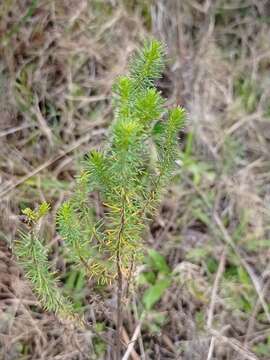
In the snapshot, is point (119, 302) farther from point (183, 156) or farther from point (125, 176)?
point (183, 156)

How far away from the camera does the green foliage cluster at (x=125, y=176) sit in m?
1.21

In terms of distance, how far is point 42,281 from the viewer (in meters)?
1.41

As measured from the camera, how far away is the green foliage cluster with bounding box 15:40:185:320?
1.21m

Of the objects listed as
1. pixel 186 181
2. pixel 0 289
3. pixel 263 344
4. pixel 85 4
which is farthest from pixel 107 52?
pixel 263 344

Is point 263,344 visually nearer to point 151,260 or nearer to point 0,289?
point 151,260

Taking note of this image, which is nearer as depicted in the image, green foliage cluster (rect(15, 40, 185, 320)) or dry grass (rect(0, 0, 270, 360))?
green foliage cluster (rect(15, 40, 185, 320))

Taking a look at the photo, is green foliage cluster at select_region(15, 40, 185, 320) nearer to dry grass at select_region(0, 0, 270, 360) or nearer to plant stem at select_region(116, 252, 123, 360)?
plant stem at select_region(116, 252, 123, 360)

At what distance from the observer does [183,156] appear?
8.25 ft

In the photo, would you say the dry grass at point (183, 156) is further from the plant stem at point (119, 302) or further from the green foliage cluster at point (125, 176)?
the green foliage cluster at point (125, 176)

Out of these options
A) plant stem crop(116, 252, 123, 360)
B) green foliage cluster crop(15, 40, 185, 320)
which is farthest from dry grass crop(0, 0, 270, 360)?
green foliage cluster crop(15, 40, 185, 320)

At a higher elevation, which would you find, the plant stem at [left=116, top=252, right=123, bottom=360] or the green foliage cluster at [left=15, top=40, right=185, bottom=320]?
the green foliage cluster at [left=15, top=40, right=185, bottom=320]

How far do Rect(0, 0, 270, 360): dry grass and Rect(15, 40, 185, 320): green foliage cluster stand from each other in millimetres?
539

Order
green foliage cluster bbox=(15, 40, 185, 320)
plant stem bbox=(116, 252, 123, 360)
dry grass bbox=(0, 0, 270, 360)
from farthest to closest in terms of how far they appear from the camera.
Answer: dry grass bbox=(0, 0, 270, 360) < plant stem bbox=(116, 252, 123, 360) < green foliage cluster bbox=(15, 40, 185, 320)

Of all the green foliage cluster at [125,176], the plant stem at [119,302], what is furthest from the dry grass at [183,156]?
the green foliage cluster at [125,176]
